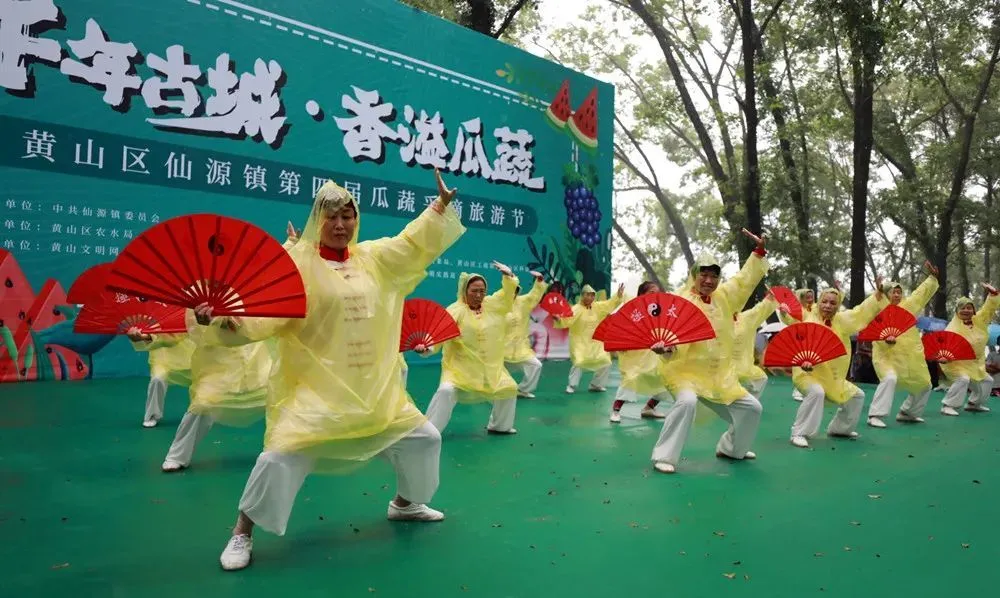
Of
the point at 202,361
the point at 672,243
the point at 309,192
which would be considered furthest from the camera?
the point at 672,243

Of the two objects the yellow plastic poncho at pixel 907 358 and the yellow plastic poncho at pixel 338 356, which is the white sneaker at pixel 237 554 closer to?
the yellow plastic poncho at pixel 338 356

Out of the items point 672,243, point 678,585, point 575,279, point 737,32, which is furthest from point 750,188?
point 672,243

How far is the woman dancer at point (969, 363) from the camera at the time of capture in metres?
8.71

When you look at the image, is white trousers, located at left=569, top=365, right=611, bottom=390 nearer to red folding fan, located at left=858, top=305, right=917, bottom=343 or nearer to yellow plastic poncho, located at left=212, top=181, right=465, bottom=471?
red folding fan, located at left=858, top=305, right=917, bottom=343

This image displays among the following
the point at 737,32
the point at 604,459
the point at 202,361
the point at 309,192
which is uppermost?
the point at 737,32

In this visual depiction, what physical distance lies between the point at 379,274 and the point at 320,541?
3.90 feet

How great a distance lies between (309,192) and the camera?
10594 millimetres

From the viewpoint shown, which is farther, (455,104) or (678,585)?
(455,104)

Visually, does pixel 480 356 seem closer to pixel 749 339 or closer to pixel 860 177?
pixel 749 339

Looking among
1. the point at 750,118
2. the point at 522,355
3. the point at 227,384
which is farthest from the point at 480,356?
the point at 750,118

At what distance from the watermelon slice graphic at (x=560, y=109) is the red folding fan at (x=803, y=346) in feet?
27.0

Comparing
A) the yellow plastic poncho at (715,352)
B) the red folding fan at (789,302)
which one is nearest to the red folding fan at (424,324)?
the yellow plastic poncho at (715,352)

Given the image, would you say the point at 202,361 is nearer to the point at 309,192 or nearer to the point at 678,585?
the point at 678,585

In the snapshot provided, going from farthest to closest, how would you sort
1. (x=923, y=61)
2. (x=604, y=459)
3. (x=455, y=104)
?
(x=923, y=61)
(x=455, y=104)
(x=604, y=459)
